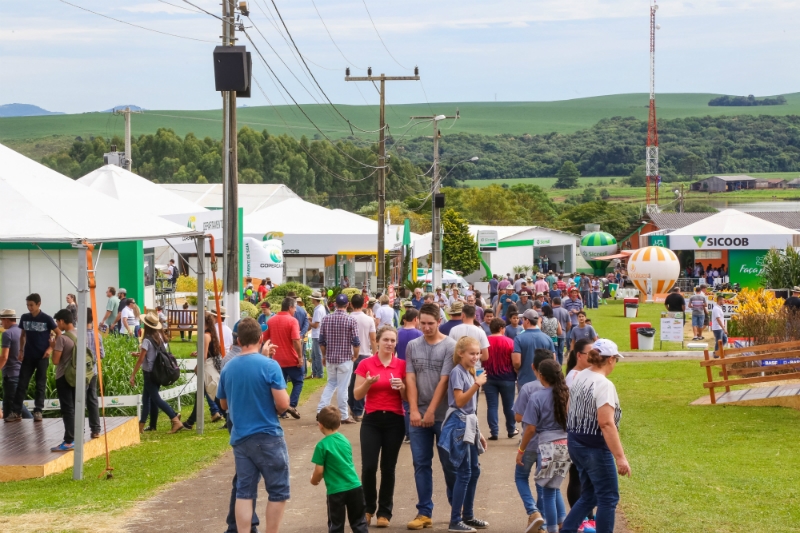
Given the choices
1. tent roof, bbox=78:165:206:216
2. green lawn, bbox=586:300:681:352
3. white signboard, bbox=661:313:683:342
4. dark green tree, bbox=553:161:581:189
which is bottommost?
green lawn, bbox=586:300:681:352

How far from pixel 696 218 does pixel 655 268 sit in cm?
2268

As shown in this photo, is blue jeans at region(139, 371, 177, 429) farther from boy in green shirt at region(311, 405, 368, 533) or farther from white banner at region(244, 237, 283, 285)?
white banner at region(244, 237, 283, 285)

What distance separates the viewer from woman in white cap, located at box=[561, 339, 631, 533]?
6.58 meters

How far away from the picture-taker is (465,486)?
7.64 m

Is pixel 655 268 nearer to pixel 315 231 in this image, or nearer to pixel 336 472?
pixel 315 231

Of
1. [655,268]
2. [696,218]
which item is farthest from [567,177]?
[655,268]

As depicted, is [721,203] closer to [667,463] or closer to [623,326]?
[623,326]

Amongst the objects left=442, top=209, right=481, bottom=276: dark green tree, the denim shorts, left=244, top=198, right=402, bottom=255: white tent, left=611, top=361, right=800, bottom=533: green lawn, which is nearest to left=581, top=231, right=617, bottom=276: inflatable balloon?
left=442, top=209, right=481, bottom=276: dark green tree

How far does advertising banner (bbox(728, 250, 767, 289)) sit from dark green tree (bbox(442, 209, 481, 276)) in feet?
61.8

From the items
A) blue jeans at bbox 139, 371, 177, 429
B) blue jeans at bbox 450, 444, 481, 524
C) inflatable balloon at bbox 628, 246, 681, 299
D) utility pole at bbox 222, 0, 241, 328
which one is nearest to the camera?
blue jeans at bbox 450, 444, 481, 524

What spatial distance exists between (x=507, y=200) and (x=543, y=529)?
316 feet

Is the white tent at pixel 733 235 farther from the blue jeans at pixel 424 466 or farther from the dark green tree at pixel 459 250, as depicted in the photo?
the blue jeans at pixel 424 466

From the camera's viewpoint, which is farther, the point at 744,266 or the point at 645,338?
the point at 744,266

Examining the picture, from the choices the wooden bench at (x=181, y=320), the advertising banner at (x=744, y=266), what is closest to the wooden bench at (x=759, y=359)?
the wooden bench at (x=181, y=320)
